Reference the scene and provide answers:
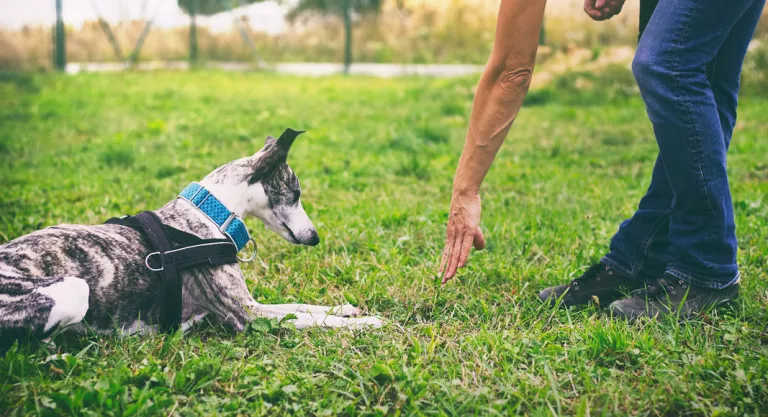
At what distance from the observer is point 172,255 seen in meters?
2.63

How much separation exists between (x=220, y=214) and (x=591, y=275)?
5.63 ft

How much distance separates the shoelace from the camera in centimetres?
303

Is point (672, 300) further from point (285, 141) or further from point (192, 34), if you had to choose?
point (192, 34)

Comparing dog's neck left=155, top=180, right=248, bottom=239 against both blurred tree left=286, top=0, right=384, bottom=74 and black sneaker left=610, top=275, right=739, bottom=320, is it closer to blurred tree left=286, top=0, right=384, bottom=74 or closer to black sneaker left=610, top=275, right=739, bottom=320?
black sneaker left=610, top=275, right=739, bottom=320

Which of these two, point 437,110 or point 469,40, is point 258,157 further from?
point 469,40

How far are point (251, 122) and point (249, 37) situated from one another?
11610 mm

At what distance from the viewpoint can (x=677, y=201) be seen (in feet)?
8.55

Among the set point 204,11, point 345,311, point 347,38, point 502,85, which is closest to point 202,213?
point 345,311

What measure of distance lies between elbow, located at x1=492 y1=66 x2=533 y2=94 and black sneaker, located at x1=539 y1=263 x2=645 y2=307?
0.98m

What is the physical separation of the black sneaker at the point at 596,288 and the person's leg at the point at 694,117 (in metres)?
0.38

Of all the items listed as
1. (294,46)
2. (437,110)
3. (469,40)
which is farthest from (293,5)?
(437,110)

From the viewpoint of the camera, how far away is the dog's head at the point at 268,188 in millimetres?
2840

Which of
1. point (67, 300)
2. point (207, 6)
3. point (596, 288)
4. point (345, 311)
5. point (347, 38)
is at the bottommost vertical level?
point (345, 311)

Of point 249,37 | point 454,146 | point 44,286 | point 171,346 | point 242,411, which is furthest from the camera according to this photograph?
point 249,37
